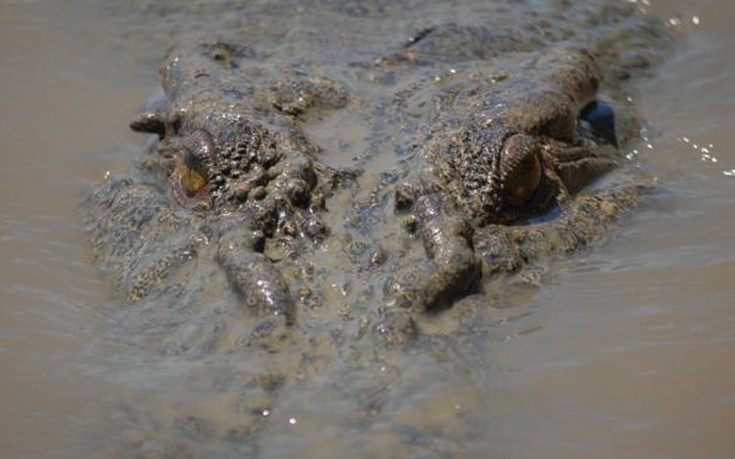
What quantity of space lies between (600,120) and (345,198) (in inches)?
83.1

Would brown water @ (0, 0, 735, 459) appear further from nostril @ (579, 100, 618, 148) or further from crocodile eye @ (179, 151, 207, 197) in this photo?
crocodile eye @ (179, 151, 207, 197)

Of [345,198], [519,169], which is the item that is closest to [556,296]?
[519,169]

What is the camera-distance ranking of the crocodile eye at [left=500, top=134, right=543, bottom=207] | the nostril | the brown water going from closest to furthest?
the brown water, the crocodile eye at [left=500, top=134, right=543, bottom=207], the nostril

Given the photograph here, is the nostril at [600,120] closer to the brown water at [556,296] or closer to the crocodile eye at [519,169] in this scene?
the brown water at [556,296]

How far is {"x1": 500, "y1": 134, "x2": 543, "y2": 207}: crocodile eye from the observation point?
221 inches

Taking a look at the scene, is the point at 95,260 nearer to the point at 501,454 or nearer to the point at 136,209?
the point at 136,209

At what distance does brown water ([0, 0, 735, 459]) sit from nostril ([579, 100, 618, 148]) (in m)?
0.24

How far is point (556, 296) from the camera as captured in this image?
5.13m

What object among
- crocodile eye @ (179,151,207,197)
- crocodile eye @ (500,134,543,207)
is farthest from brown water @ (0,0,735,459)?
crocodile eye @ (179,151,207,197)

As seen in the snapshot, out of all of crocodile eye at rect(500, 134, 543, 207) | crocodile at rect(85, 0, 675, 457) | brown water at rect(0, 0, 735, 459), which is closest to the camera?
brown water at rect(0, 0, 735, 459)

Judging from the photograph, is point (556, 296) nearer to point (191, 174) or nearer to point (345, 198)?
point (345, 198)

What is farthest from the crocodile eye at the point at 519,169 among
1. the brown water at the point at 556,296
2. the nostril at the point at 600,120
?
the nostril at the point at 600,120

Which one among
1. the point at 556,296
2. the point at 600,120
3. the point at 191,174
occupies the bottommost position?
the point at 600,120

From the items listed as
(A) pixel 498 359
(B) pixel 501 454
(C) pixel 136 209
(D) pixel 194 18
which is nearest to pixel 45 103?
(D) pixel 194 18
